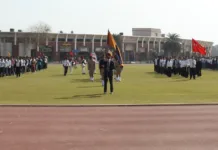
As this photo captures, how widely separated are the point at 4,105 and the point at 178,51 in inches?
4213

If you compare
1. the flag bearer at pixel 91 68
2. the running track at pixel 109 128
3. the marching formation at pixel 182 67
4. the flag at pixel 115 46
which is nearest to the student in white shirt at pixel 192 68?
the marching formation at pixel 182 67

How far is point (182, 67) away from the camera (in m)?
33.5

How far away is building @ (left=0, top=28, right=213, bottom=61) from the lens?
108125mm

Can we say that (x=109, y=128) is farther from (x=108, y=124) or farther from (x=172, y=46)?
(x=172, y=46)

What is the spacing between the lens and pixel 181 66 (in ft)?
110

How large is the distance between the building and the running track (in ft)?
297

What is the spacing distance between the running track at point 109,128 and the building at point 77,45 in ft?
297

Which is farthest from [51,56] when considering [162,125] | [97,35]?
[162,125]

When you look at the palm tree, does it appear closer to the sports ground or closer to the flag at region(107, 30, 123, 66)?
the flag at region(107, 30, 123, 66)

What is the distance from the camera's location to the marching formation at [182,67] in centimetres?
3166

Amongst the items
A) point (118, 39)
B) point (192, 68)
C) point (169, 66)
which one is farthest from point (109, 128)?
point (118, 39)

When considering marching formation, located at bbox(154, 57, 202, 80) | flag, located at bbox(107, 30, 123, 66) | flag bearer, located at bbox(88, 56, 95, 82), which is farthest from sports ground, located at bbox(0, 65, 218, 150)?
marching formation, located at bbox(154, 57, 202, 80)

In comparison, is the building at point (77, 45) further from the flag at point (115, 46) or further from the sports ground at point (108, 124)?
the sports ground at point (108, 124)

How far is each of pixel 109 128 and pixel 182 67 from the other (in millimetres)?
23938
